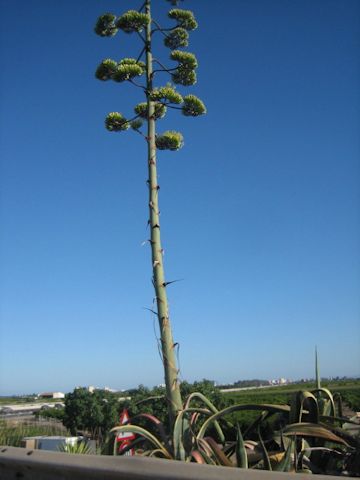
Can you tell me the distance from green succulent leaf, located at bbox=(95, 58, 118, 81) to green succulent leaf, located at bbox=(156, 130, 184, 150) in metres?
0.94

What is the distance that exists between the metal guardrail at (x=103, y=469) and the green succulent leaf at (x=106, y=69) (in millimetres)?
4367

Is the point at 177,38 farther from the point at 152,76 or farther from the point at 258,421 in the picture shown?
the point at 258,421

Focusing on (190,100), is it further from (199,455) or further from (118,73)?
(199,455)

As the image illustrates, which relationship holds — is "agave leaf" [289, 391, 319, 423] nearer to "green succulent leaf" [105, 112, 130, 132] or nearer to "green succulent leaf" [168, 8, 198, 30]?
"green succulent leaf" [105, 112, 130, 132]

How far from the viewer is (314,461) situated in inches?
113

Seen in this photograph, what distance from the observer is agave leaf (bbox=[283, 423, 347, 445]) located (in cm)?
275

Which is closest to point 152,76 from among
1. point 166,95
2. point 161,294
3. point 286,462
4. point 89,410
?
point 166,95

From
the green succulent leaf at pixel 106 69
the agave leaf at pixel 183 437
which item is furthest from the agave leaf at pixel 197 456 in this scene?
the green succulent leaf at pixel 106 69

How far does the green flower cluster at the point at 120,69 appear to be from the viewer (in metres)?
5.80

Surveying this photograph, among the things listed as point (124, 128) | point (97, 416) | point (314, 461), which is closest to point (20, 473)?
point (314, 461)

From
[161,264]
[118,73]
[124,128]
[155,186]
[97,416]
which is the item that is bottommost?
[97,416]

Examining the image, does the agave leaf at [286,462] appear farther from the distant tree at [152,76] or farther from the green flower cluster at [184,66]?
the green flower cluster at [184,66]

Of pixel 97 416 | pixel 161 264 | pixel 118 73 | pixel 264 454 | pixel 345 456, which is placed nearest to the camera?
pixel 264 454

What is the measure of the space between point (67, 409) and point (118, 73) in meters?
32.9
